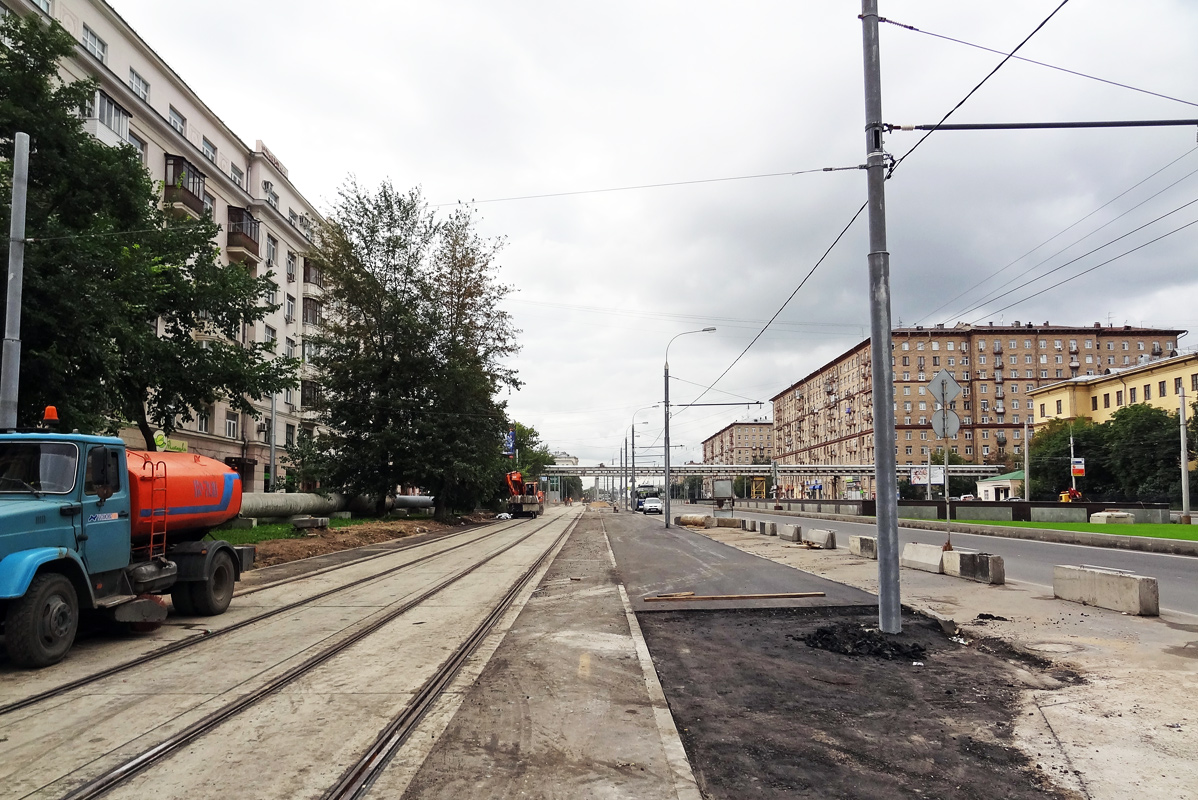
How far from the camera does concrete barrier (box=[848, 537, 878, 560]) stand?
18.8 meters

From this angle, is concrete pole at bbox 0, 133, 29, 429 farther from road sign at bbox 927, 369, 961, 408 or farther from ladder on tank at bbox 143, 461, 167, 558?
road sign at bbox 927, 369, 961, 408

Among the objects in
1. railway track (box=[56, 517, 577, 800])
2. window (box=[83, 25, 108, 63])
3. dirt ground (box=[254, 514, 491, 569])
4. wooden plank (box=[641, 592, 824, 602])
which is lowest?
dirt ground (box=[254, 514, 491, 569])

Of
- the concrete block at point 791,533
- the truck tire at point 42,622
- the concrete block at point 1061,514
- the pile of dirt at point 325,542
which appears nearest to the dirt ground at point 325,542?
the pile of dirt at point 325,542

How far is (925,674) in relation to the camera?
6.90 meters

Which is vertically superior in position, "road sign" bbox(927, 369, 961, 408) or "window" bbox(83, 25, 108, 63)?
"window" bbox(83, 25, 108, 63)

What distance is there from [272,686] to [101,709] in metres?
1.24

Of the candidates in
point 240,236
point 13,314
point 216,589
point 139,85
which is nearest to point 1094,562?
point 216,589

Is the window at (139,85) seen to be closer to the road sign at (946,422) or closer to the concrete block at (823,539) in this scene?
the concrete block at (823,539)

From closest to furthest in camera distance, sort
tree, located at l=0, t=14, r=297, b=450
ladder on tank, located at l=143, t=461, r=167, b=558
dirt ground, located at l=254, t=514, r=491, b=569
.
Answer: ladder on tank, located at l=143, t=461, r=167, b=558
tree, located at l=0, t=14, r=297, b=450
dirt ground, located at l=254, t=514, r=491, b=569

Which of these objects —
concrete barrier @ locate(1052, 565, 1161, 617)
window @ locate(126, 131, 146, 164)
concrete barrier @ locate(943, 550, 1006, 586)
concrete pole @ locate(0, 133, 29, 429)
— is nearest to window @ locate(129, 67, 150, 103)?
window @ locate(126, 131, 146, 164)

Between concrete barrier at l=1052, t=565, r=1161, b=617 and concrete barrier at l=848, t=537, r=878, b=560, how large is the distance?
7.11m

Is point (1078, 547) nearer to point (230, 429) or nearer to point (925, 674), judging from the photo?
point (925, 674)

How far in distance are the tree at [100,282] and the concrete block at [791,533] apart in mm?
18342

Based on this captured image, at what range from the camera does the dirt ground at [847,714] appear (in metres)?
4.38
